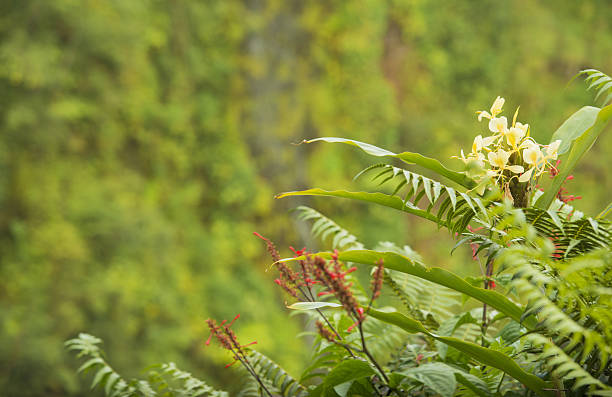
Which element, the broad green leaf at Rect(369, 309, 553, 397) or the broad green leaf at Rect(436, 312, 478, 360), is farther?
the broad green leaf at Rect(436, 312, 478, 360)

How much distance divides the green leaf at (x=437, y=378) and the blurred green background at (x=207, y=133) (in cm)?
259

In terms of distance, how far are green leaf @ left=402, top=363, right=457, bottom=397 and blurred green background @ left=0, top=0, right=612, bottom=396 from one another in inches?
102

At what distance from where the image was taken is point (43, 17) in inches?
119

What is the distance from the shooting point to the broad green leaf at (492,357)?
50 cm

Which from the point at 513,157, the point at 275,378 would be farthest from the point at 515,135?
the point at 275,378

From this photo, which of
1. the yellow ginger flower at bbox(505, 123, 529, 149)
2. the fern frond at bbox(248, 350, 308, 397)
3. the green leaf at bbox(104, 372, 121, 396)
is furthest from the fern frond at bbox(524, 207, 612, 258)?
the green leaf at bbox(104, 372, 121, 396)

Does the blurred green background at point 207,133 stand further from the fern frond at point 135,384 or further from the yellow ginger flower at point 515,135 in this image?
the yellow ginger flower at point 515,135

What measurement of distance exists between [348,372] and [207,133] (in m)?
3.69

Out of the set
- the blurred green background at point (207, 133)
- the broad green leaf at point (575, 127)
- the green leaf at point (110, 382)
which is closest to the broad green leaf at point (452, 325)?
the broad green leaf at point (575, 127)

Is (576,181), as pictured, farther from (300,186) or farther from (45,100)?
(45,100)

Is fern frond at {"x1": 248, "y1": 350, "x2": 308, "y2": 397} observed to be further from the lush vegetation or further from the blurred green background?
the blurred green background

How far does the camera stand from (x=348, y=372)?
0.53 m

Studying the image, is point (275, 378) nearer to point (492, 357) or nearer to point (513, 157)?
point (492, 357)

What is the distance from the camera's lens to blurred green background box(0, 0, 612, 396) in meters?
2.93
